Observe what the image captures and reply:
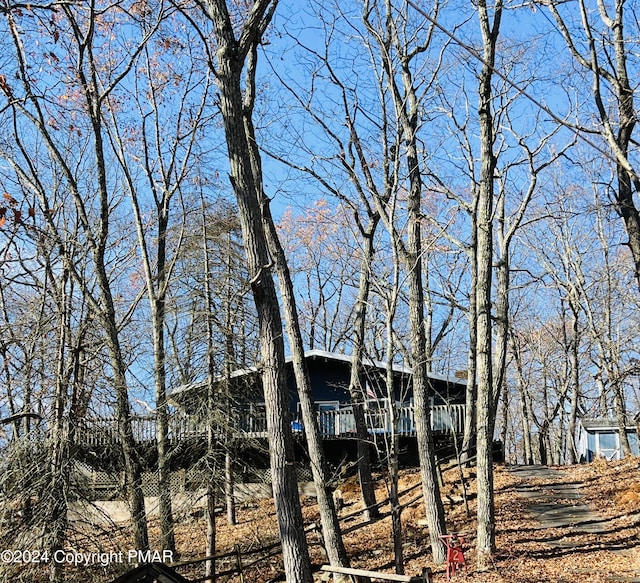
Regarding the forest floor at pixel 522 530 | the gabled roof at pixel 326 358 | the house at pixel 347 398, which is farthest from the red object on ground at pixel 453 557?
the house at pixel 347 398

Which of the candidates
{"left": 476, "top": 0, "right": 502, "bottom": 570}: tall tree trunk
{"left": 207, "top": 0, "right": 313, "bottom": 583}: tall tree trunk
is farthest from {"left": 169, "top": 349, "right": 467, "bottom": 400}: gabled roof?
{"left": 476, "top": 0, "right": 502, "bottom": 570}: tall tree trunk

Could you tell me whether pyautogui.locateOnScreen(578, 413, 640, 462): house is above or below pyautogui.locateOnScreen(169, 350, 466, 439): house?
below

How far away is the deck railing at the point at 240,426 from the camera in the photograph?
29.8ft

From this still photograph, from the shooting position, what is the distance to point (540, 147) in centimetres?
1313

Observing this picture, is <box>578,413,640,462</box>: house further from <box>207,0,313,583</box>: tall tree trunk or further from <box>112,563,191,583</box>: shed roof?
<box>112,563,191,583</box>: shed roof

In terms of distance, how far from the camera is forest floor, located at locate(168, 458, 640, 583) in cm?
1037

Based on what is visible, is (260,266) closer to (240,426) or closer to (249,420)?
(240,426)

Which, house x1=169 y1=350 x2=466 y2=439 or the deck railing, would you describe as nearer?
the deck railing

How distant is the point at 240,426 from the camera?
13.5 metres

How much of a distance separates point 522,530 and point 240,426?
5813mm

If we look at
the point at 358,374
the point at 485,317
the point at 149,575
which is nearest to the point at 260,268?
the point at 149,575

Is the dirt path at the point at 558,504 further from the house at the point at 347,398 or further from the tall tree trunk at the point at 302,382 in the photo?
the tall tree trunk at the point at 302,382

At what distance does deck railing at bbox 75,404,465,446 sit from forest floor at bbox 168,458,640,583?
6.12ft

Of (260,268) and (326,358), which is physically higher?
(260,268)
